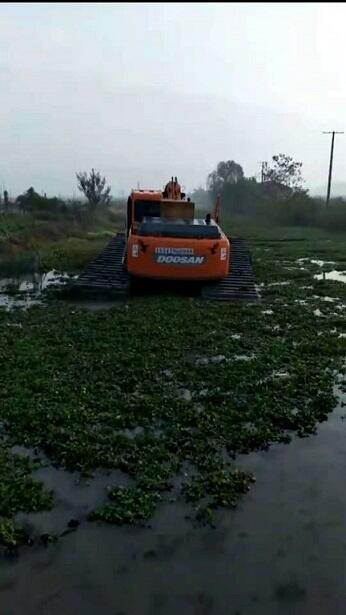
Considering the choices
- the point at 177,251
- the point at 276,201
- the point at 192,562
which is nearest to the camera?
the point at 192,562

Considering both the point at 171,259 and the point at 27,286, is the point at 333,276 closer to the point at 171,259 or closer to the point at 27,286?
the point at 171,259

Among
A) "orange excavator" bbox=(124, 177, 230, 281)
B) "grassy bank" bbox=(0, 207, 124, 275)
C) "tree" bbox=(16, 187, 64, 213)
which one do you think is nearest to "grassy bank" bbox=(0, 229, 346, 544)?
"orange excavator" bbox=(124, 177, 230, 281)

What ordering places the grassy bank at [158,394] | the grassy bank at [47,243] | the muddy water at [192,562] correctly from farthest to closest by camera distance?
the grassy bank at [47,243]
the grassy bank at [158,394]
the muddy water at [192,562]

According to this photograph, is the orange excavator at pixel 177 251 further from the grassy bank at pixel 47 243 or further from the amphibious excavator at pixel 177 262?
the grassy bank at pixel 47 243

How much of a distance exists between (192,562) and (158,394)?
215 cm

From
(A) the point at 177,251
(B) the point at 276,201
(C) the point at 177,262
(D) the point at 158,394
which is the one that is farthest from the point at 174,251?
(B) the point at 276,201

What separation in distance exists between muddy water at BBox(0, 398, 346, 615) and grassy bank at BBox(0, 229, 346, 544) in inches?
5.2

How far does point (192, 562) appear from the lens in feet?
9.21

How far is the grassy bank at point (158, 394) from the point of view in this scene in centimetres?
344

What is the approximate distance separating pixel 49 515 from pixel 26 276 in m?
9.40

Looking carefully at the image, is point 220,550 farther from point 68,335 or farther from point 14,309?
point 14,309

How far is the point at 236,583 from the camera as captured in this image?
2.68m

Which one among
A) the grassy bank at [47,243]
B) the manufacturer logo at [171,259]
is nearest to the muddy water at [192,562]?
the manufacturer logo at [171,259]

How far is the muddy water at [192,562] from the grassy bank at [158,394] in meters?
0.13
